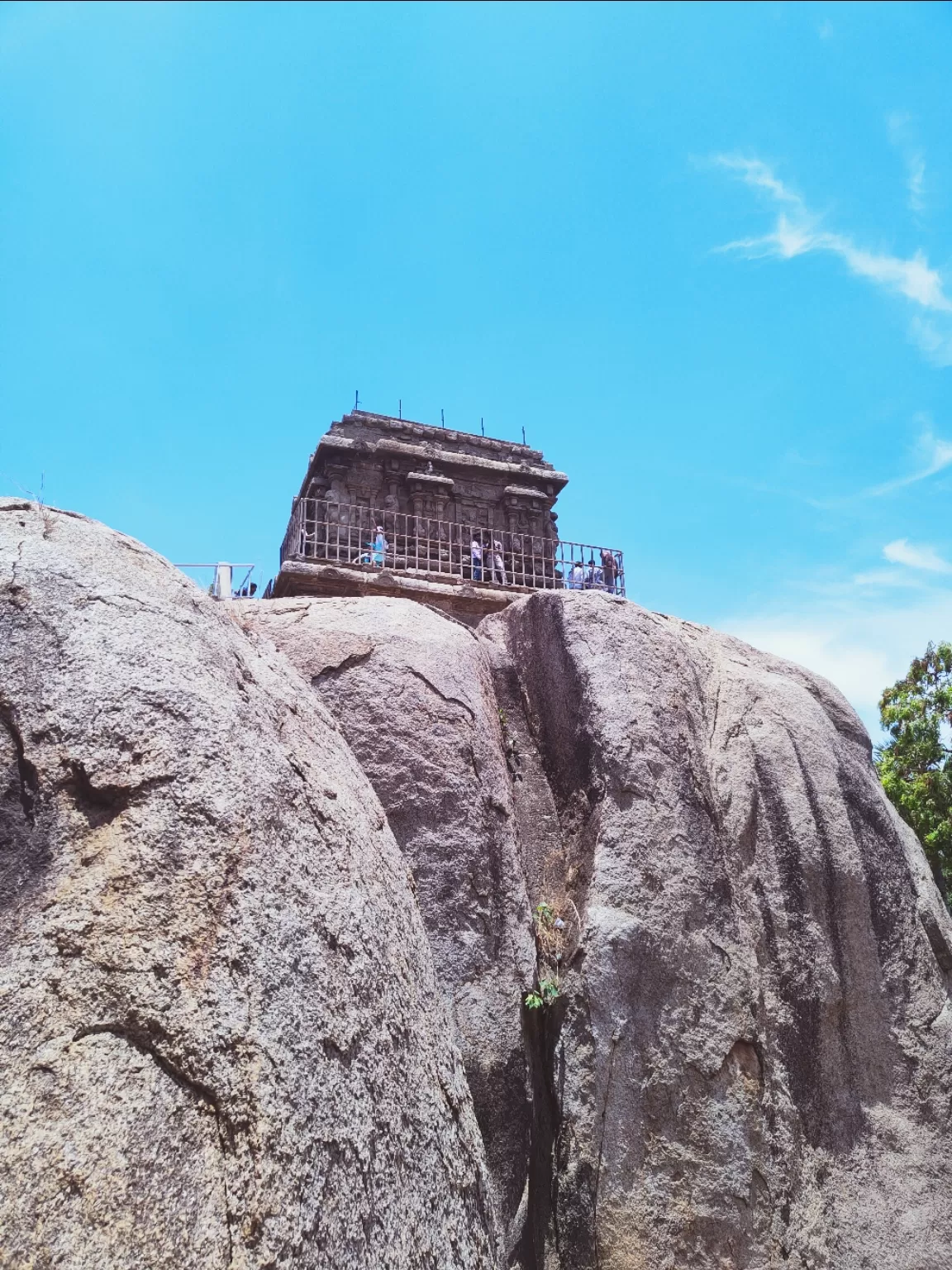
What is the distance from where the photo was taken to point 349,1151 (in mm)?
2510

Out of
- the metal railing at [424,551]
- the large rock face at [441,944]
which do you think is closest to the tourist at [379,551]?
the metal railing at [424,551]

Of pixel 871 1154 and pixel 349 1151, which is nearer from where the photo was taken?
pixel 349 1151

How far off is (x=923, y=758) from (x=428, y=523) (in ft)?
26.7

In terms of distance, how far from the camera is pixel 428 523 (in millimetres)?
16828

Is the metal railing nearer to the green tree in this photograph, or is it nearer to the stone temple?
the stone temple

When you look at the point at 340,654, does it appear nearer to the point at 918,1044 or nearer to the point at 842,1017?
the point at 842,1017

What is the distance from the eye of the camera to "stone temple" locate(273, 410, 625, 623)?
13438 mm

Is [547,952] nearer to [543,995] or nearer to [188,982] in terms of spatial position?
[543,995]

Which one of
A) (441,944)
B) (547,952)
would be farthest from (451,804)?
(547,952)

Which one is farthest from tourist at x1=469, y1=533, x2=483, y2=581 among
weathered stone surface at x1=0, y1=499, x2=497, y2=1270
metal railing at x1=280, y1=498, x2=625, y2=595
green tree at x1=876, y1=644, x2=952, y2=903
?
weathered stone surface at x1=0, y1=499, x2=497, y2=1270

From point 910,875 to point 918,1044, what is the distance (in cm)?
102

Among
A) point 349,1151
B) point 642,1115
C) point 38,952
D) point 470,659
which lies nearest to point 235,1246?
point 349,1151

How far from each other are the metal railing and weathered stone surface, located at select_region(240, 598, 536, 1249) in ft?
26.4

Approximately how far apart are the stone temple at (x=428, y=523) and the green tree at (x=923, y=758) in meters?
4.70
